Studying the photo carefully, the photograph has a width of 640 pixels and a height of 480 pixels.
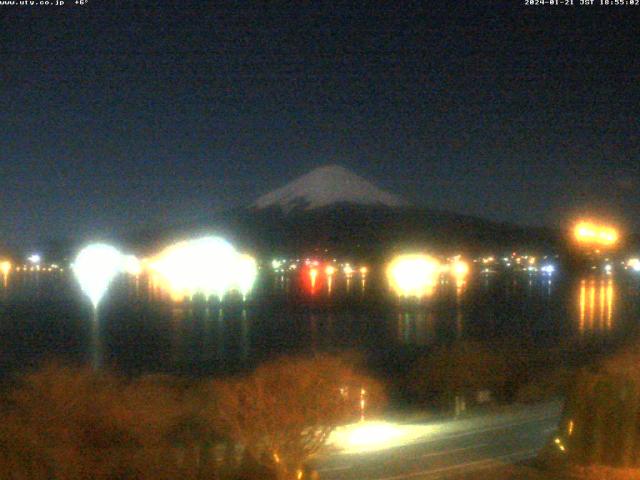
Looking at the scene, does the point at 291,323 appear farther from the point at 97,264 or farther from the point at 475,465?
the point at 97,264

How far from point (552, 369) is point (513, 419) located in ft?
16.6

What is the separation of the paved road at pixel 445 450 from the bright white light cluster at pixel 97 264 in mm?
36057

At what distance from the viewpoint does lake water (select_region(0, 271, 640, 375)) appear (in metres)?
16.9

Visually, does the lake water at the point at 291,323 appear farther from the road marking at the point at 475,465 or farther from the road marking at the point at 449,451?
the road marking at the point at 475,465

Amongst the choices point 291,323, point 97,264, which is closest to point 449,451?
point 291,323

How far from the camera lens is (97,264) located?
65.4 m

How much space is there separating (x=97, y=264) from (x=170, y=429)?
2317 inches

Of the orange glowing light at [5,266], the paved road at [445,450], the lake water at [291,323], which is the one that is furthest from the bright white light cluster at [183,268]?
the paved road at [445,450]

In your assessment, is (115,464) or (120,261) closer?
(115,464)

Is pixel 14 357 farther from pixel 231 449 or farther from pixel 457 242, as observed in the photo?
pixel 457 242

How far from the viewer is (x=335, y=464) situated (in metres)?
7.59

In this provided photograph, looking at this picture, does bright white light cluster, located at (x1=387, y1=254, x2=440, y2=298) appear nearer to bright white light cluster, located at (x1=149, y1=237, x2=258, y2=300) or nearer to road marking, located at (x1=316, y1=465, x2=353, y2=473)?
bright white light cluster, located at (x1=149, y1=237, x2=258, y2=300)

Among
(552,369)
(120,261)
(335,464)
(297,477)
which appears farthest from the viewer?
(120,261)

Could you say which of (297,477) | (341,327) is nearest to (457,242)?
(341,327)
